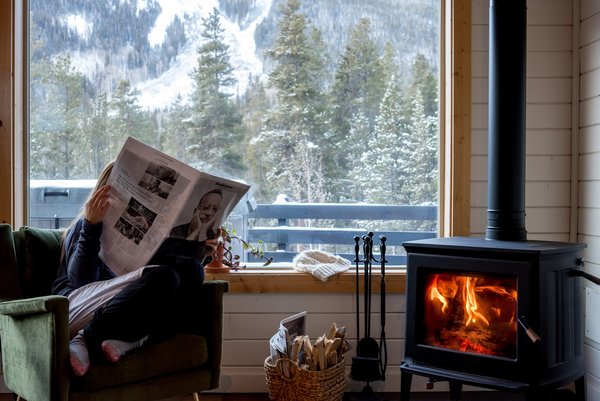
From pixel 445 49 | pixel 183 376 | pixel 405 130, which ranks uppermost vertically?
pixel 445 49

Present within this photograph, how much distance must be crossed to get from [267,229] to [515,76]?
4.44ft

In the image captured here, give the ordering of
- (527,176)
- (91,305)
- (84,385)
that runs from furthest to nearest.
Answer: (527,176), (91,305), (84,385)

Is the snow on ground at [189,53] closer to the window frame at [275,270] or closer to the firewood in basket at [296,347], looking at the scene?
the window frame at [275,270]

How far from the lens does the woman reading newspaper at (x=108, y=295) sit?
210 cm

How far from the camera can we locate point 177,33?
10.2 ft

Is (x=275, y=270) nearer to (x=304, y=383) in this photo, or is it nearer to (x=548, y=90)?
(x=304, y=383)

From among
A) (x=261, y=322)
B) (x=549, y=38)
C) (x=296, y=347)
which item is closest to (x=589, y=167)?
(x=549, y=38)

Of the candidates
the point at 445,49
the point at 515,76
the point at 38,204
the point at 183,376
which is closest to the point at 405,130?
the point at 445,49

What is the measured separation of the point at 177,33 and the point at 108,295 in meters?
1.46

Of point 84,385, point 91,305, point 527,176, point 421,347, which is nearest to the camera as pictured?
point 84,385

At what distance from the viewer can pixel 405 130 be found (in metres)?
3.14

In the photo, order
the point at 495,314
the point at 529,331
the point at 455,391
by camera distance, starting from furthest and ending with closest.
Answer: the point at 455,391
the point at 495,314
the point at 529,331

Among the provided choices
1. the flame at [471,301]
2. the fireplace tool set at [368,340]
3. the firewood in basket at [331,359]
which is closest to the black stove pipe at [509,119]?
the flame at [471,301]

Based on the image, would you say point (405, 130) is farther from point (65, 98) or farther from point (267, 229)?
point (65, 98)
